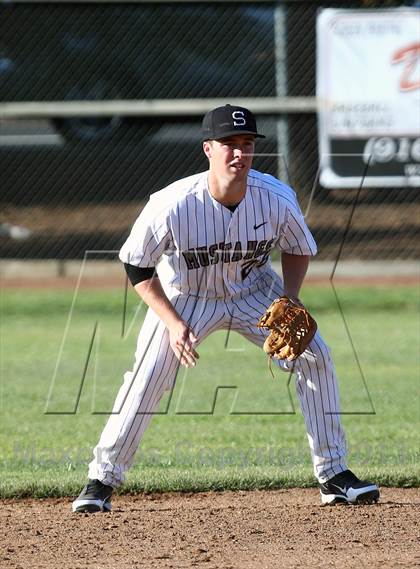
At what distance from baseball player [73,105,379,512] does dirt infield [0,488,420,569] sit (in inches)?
7.7

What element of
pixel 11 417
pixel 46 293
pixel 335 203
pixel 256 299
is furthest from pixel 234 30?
pixel 256 299

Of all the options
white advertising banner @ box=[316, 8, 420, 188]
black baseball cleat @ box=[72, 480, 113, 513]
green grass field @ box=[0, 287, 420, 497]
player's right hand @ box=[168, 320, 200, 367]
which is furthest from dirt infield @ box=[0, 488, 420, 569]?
white advertising banner @ box=[316, 8, 420, 188]

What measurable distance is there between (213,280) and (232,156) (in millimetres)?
571

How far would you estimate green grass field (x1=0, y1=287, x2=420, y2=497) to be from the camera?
5488mm

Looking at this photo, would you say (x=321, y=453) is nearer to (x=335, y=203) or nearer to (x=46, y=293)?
(x=46, y=293)

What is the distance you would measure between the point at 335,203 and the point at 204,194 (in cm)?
876

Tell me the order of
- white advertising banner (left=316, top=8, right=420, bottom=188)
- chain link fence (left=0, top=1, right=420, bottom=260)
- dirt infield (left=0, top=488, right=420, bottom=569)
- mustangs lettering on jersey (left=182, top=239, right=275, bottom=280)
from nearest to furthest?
dirt infield (left=0, top=488, right=420, bottom=569)
mustangs lettering on jersey (left=182, top=239, right=275, bottom=280)
white advertising banner (left=316, top=8, right=420, bottom=188)
chain link fence (left=0, top=1, right=420, bottom=260)

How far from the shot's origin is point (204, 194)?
4.72 meters

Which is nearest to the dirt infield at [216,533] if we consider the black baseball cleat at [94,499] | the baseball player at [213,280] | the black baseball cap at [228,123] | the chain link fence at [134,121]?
the black baseball cleat at [94,499]

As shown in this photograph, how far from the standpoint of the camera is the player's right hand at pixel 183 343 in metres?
4.49

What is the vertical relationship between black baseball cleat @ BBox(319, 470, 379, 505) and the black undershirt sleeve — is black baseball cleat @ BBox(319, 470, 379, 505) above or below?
below

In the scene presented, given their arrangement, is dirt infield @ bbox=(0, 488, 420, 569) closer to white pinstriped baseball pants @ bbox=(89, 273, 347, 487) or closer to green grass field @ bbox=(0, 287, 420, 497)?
white pinstriped baseball pants @ bbox=(89, 273, 347, 487)

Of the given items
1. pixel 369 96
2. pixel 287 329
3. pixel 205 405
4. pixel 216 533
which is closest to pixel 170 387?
pixel 287 329

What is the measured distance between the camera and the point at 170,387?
4.79m
